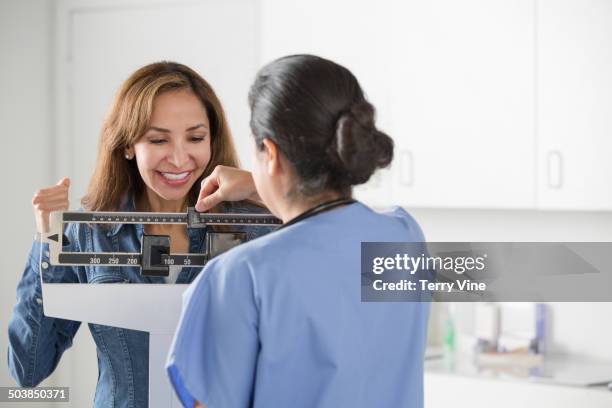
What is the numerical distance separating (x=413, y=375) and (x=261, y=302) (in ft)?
0.81

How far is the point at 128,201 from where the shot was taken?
1.88 metres

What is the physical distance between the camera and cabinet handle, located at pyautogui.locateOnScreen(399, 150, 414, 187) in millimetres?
3375

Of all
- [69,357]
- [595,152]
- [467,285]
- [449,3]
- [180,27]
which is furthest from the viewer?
[69,357]

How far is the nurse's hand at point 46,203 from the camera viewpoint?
152 cm

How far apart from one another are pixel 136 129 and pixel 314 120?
2.27 ft

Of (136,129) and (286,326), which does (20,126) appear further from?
(286,326)

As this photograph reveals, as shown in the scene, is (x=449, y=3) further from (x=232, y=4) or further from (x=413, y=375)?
(x=413, y=375)

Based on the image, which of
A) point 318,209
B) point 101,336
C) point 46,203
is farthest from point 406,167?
point 318,209

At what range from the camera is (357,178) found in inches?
47.3

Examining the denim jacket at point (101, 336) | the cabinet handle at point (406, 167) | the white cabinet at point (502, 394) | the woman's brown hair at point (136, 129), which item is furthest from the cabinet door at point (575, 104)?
the denim jacket at point (101, 336)

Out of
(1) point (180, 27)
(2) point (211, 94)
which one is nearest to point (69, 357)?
(1) point (180, 27)

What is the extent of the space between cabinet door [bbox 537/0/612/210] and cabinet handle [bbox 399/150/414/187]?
47 cm

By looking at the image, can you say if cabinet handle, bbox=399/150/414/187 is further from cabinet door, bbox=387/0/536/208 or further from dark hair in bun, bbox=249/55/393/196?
dark hair in bun, bbox=249/55/393/196

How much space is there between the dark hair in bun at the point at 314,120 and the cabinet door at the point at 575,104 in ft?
6.67
